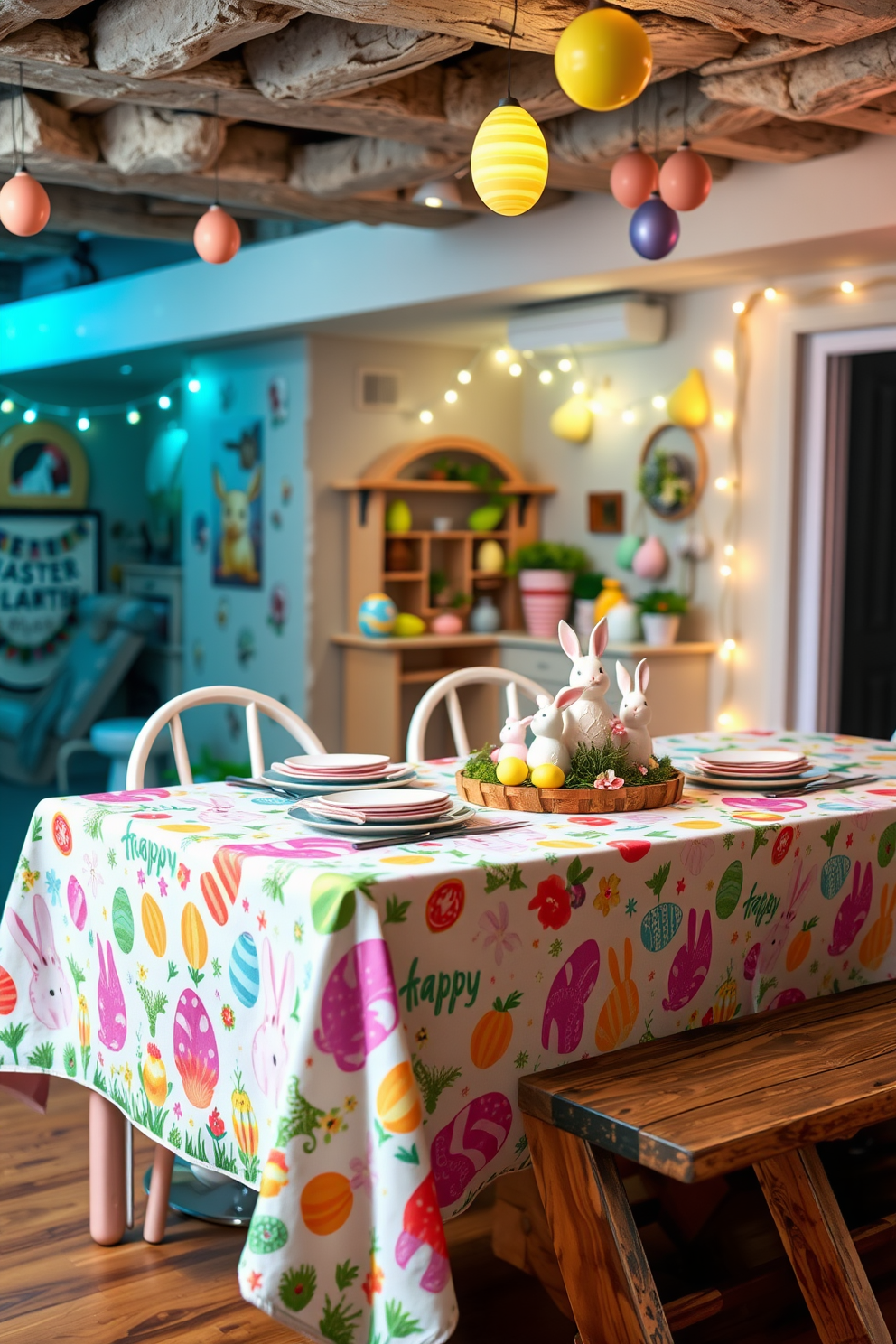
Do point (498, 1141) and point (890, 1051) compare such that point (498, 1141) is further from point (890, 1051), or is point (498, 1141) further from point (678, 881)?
point (890, 1051)

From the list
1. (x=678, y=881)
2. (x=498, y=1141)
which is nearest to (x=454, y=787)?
(x=678, y=881)

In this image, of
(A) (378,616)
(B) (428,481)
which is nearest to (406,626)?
(A) (378,616)

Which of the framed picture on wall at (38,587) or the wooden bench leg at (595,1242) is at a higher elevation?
the framed picture on wall at (38,587)

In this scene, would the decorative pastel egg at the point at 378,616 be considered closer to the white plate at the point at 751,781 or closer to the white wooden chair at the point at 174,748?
the white wooden chair at the point at 174,748

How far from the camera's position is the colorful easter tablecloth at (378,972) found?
65.4 inches

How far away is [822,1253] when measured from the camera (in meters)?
1.94

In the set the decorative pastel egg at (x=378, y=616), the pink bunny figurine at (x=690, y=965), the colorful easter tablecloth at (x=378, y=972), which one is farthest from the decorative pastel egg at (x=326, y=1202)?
the decorative pastel egg at (x=378, y=616)

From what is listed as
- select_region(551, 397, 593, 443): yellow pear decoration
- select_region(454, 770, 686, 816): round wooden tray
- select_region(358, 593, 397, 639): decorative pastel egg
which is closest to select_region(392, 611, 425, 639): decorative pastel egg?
select_region(358, 593, 397, 639): decorative pastel egg

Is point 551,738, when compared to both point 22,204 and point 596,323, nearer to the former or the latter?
point 22,204

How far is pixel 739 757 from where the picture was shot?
256 cm

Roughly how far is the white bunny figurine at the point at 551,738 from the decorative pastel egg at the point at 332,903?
60cm

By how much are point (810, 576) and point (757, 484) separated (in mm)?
353

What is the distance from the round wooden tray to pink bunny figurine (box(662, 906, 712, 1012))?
0.78ft

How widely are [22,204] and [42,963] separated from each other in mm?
1570
